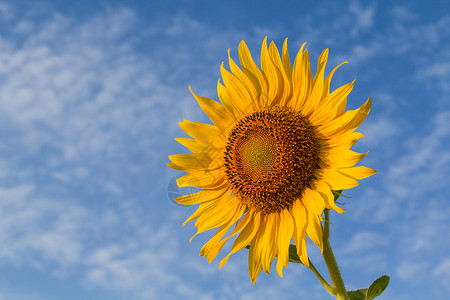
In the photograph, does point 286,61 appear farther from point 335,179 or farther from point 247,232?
point 247,232

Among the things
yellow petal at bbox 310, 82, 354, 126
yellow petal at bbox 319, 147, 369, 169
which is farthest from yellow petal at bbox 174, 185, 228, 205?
yellow petal at bbox 310, 82, 354, 126

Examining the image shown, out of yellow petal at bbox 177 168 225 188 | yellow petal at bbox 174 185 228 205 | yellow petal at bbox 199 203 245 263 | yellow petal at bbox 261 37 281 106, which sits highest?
yellow petal at bbox 261 37 281 106

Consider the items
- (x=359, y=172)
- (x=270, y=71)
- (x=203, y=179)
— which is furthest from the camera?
(x=203, y=179)

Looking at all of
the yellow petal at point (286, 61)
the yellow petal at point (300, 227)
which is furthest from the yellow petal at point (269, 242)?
the yellow petal at point (286, 61)

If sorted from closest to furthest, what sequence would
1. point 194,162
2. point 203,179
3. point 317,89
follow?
point 317,89
point 203,179
point 194,162

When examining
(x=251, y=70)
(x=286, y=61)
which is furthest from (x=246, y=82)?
(x=286, y=61)

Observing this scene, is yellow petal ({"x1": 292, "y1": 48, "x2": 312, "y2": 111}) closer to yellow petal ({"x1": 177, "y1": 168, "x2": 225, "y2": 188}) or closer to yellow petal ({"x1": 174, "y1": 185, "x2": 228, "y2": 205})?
yellow petal ({"x1": 177, "y1": 168, "x2": 225, "y2": 188})

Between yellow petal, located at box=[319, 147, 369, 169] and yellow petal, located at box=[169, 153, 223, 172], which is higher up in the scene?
yellow petal, located at box=[169, 153, 223, 172]

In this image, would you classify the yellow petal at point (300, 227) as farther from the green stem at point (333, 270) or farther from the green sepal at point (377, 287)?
the green sepal at point (377, 287)
